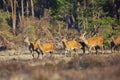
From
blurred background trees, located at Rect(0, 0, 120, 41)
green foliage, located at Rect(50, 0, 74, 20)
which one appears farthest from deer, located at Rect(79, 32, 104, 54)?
green foliage, located at Rect(50, 0, 74, 20)

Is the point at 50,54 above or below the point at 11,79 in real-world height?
below

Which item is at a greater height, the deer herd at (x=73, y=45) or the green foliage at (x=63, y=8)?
the green foliage at (x=63, y=8)

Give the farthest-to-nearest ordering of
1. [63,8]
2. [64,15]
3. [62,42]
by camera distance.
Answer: [64,15], [63,8], [62,42]

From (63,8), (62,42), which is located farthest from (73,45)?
(63,8)

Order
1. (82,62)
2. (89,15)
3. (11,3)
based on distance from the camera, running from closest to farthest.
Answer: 1. (82,62)
2. (89,15)
3. (11,3)

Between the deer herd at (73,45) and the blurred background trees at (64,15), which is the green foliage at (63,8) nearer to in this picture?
the blurred background trees at (64,15)

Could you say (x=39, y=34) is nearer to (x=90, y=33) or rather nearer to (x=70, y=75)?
(x=90, y=33)

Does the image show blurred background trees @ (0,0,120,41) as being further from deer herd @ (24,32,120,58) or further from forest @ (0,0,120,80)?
deer herd @ (24,32,120,58)

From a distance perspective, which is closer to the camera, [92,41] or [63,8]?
[92,41]

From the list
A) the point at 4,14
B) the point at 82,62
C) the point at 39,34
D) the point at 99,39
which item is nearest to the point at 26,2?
the point at 4,14

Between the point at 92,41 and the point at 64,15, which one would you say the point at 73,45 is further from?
the point at 64,15

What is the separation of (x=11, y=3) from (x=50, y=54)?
30.6 metres

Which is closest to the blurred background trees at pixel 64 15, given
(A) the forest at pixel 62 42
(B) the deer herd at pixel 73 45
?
(A) the forest at pixel 62 42

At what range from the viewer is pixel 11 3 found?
204 feet
